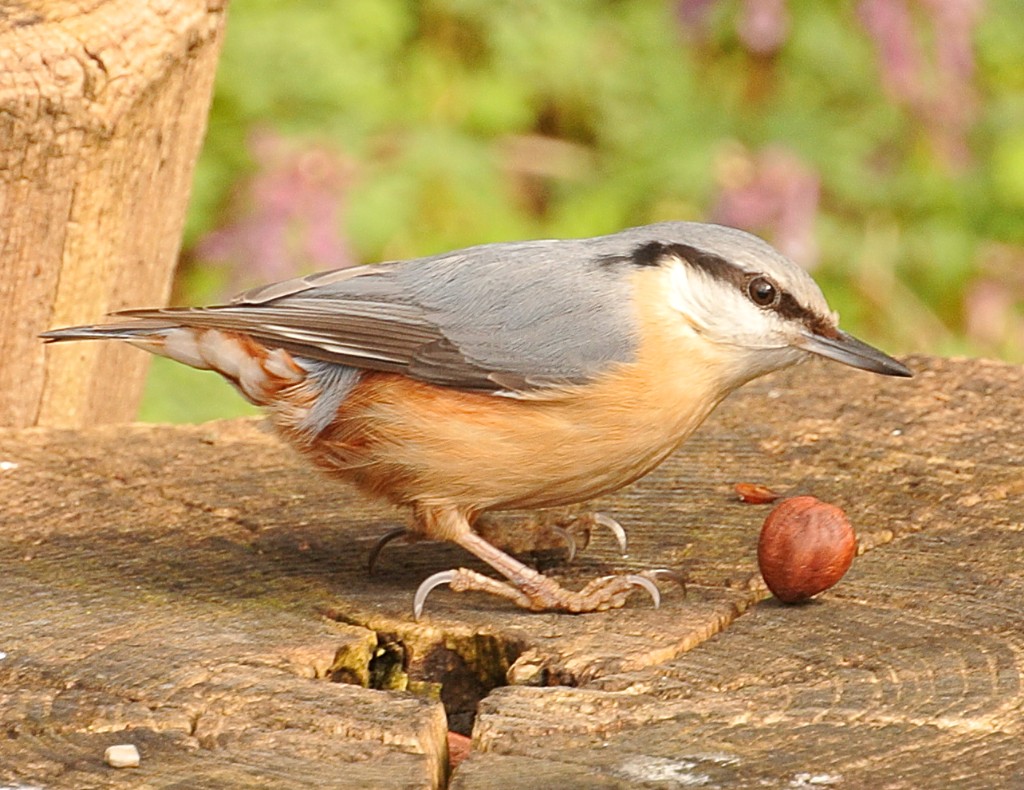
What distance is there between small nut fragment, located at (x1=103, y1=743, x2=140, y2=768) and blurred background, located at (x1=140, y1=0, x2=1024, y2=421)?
3128mm

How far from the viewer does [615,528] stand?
3297 millimetres

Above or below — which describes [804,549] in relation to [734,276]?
below

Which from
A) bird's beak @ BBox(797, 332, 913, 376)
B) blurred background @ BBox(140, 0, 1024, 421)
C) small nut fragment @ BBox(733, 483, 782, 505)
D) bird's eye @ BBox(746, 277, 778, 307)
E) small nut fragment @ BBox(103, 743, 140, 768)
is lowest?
small nut fragment @ BBox(103, 743, 140, 768)

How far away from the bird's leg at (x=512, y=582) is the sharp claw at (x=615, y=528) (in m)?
0.20

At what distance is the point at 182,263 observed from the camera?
6.10 metres

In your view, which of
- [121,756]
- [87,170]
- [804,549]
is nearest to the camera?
[121,756]

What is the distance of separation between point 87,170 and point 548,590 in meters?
1.65

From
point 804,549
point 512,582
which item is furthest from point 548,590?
point 804,549

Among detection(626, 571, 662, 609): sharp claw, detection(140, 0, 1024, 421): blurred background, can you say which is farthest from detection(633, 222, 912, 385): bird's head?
detection(140, 0, 1024, 421): blurred background

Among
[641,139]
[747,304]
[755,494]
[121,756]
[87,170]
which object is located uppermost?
[641,139]

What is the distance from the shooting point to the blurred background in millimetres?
5586

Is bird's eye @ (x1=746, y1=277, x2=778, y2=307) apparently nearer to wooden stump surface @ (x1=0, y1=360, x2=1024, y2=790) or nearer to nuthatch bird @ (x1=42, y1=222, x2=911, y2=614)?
nuthatch bird @ (x1=42, y1=222, x2=911, y2=614)

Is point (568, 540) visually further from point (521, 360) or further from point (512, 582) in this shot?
point (521, 360)

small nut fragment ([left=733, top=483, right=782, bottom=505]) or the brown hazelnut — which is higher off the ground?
small nut fragment ([left=733, top=483, right=782, bottom=505])
